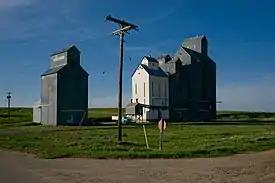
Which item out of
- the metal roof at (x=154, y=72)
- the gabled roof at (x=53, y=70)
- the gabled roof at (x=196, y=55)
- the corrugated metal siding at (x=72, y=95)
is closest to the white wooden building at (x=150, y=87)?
the metal roof at (x=154, y=72)

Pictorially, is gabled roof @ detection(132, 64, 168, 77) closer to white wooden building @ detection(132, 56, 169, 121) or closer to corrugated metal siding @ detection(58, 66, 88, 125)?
white wooden building @ detection(132, 56, 169, 121)

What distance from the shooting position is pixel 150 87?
73.1 m

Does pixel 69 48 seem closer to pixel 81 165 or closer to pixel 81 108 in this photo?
pixel 81 108

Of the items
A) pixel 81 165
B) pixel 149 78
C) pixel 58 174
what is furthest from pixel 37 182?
pixel 149 78

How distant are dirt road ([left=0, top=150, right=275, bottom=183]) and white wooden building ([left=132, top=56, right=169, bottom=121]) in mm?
56117

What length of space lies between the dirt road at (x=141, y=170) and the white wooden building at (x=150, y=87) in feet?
184

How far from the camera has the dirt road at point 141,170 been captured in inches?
434

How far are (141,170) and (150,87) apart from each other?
6043 cm

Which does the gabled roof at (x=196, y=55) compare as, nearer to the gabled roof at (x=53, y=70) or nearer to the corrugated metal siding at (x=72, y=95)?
the corrugated metal siding at (x=72, y=95)

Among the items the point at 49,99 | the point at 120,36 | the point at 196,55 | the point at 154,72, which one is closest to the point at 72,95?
the point at 49,99

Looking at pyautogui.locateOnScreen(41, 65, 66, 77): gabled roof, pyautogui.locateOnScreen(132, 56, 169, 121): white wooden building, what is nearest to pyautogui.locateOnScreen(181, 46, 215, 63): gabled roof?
pyautogui.locateOnScreen(132, 56, 169, 121): white wooden building

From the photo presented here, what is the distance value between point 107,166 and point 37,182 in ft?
12.7

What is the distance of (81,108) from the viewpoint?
61.1 metres

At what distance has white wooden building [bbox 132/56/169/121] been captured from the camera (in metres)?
72.8
